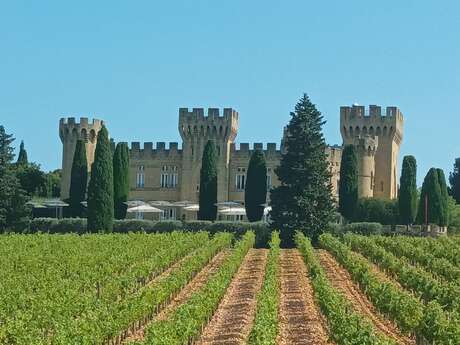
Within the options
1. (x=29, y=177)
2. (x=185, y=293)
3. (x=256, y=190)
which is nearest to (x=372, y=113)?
(x=256, y=190)

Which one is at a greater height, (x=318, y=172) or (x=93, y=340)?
(x=318, y=172)

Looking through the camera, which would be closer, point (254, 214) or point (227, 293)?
point (227, 293)

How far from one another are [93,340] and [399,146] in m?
53.8

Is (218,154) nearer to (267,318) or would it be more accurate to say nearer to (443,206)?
(443,206)

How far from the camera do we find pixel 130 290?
1032 inches

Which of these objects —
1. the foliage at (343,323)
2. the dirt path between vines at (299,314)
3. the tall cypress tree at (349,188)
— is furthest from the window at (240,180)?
the foliage at (343,323)

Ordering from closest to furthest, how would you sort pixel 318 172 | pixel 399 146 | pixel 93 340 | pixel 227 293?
pixel 93 340, pixel 227 293, pixel 318 172, pixel 399 146

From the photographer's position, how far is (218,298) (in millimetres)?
22031

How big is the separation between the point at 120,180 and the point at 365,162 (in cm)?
1591

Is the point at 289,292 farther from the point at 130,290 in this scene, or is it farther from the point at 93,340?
the point at 93,340

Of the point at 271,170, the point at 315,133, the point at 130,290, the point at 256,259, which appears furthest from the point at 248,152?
the point at 130,290

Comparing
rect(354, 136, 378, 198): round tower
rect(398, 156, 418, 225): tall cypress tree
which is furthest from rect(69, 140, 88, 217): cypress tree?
rect(398, 156, 418, 225): tall cypress tree

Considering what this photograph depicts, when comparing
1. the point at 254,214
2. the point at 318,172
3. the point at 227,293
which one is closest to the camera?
the point at 227,293

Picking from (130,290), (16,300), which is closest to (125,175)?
(130,290)
